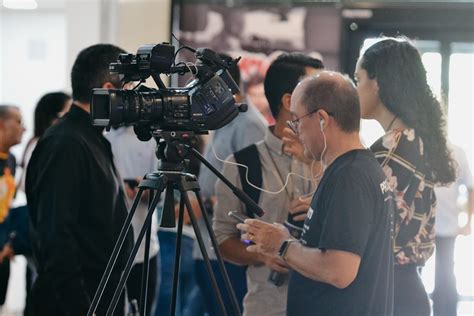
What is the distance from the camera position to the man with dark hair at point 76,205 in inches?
101

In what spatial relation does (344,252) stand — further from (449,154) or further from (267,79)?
(267,79)

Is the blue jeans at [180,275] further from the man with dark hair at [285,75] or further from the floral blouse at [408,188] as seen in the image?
the floral blouse at [408,188]

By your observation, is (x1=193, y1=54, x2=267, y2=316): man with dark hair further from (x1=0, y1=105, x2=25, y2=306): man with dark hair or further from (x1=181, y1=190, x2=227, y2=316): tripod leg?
(x1=181, y1=190, x2=227, y2=316): tripod leg

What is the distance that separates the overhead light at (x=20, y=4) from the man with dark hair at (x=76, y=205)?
26.2 ft

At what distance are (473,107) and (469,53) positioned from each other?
415mm

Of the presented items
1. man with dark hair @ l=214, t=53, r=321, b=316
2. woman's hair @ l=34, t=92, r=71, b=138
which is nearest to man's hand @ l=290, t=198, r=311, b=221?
man with dark hair @ l=214, t=53, r=321, b=316

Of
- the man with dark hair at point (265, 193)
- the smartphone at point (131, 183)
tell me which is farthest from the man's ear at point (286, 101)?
the smartphone at point (131, 183)

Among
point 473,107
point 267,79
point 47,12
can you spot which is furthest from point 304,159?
point 47,12

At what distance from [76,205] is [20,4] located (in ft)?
28.4

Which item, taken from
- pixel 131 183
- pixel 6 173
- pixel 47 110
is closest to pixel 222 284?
pixel 131 183

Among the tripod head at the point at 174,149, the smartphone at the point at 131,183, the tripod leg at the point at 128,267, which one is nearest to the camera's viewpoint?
the tripod leg at the point at 128,267

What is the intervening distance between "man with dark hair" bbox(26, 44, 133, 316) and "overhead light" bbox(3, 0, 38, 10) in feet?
26.2

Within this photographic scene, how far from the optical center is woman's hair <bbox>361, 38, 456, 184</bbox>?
2668 mm

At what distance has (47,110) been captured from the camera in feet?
15.6
